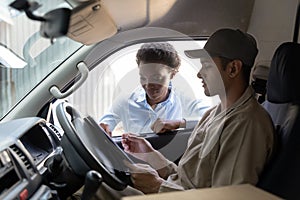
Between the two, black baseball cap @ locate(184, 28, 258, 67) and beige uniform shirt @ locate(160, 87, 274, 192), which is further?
black baseball cap @ locate(184, 28, 258, 67)

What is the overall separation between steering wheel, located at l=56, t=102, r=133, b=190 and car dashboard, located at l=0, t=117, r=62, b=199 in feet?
0.43

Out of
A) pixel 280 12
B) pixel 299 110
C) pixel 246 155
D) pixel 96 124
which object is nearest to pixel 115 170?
pixel 96 124

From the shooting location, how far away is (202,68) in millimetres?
1818

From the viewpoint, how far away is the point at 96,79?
6.16 feet

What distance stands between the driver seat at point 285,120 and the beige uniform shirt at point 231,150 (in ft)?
0.13

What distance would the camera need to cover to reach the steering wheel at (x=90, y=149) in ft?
5.25

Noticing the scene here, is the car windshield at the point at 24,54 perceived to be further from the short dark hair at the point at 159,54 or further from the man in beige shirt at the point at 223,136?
the man in beige shirt at the point at 223,136

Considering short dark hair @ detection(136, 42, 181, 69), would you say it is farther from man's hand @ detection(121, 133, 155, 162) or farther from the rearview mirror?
the rearview mirror

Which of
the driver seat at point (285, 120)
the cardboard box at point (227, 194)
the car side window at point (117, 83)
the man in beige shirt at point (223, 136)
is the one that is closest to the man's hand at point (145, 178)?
the man in beige shirt at point (223, 136)

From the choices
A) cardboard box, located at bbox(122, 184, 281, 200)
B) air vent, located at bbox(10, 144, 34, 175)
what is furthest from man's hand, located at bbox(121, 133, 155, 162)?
cardboard box, located at bbox(122, 184, 281, 200)

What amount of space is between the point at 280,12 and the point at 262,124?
0.84 metres

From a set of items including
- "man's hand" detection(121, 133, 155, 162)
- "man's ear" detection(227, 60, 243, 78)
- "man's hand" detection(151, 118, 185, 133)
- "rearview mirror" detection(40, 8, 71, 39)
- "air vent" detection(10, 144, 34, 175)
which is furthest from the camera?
"man's hand" detection(151, 118, 185, 133)

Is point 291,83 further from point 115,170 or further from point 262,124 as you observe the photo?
point 115,170

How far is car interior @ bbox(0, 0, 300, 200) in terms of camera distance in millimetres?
1451
